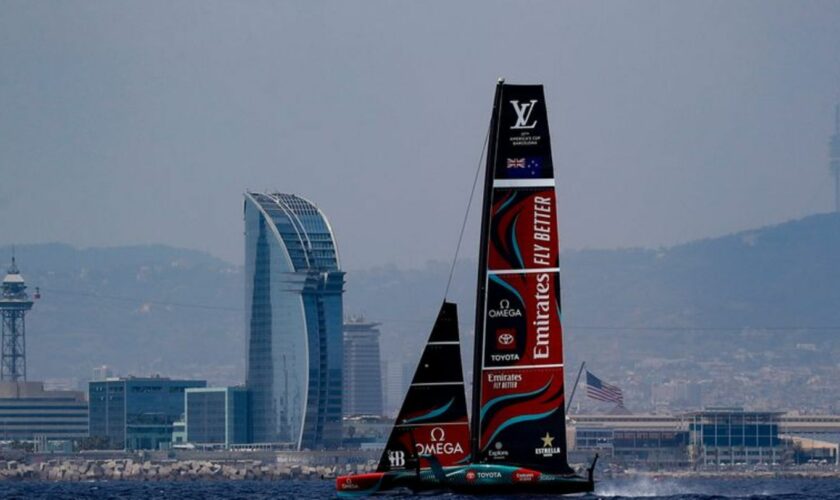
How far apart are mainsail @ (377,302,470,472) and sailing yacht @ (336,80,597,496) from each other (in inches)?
1.6

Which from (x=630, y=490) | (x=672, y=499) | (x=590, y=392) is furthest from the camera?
(x=590, y=392)

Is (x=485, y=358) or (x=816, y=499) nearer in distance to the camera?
(x=485, y=358)

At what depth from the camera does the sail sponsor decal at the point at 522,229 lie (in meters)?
59.9

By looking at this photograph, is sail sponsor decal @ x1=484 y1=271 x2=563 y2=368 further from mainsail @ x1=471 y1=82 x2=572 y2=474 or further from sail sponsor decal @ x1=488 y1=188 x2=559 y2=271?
sail sponsor decal @ x1=488 y1=188 x2=559 y2=271

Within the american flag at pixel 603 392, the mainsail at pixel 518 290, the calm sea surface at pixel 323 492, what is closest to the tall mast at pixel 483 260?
the mainsail at pixel 518 290

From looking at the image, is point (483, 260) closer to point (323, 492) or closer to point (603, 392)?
point (323, 492)

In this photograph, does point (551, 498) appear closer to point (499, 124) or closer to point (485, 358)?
point (485, 358)

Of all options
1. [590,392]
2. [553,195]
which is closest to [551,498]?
[553,195]

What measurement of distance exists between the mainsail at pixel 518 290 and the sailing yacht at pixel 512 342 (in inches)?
1.1

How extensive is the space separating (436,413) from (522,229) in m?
5.82

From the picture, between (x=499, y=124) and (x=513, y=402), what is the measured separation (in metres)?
7.75

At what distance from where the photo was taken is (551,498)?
58.6 meters

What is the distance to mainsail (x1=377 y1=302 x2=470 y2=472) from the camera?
6094cm

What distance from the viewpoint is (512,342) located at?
6009 centimetres
